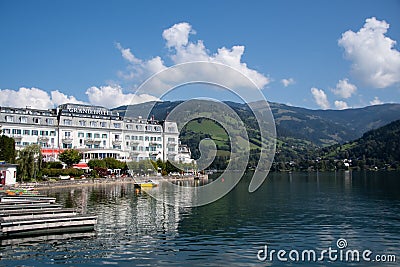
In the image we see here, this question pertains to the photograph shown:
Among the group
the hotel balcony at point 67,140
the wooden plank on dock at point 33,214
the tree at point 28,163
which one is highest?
the hotel balcony at point 67,140

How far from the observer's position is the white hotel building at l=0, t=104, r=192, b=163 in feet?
303

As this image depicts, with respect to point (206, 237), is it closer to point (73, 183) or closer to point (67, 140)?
point (73, 183)

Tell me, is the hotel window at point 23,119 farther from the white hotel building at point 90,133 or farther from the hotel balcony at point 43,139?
the hotel balcony at point 43,139

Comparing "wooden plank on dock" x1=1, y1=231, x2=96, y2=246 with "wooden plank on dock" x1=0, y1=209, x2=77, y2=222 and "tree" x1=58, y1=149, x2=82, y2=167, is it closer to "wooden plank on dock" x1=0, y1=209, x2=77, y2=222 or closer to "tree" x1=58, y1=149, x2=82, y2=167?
"wooden plank on dock" x1=0, y1=209, x2=77, y2=222

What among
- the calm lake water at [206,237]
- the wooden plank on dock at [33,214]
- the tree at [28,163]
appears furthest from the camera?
the tree at [28,163]

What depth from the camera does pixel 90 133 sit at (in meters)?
104

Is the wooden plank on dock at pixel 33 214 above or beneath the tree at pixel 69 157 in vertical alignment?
beneath

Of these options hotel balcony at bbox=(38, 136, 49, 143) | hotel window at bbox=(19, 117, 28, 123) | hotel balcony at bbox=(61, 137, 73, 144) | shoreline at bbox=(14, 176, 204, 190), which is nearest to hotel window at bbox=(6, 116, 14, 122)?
hotel window at bbox=(19, 117, 28, 123)

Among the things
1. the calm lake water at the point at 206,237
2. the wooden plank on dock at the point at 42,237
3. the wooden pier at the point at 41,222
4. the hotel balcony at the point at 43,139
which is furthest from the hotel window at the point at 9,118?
the wooden plank on dock at the point at 42,237

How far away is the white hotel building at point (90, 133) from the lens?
92.4 meters

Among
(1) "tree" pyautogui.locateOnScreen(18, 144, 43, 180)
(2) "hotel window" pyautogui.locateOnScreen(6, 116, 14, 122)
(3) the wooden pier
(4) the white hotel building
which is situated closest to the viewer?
(3) the wooden pier

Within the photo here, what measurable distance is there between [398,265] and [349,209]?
2248cm

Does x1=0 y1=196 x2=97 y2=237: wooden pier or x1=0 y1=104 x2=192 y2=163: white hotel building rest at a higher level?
x1=0 y1=104 x2=192 y2=163: white hotel building

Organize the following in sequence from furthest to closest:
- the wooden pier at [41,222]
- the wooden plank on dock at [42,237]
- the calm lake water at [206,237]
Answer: the wooden pier at [41,222], the wooden plank on dock at [42,237], the calm lake water at [206,237]
